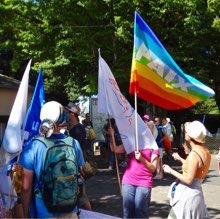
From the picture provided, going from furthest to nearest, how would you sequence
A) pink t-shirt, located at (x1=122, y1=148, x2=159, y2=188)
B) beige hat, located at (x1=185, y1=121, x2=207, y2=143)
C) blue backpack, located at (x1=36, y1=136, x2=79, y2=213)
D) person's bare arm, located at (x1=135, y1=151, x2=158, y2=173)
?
pink t-shirt, located at (x1=122, y1=148, x2=159, y2=188) → person's bare arm, located at (x1=135, y1=151, x2=158, y2=173) → beige hat, located at (x1=185, y1=121, x2=207, y2=143) → blue backpack, located at (x1=36, y1=136, x2=79, y2=213)

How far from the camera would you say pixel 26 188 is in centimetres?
367

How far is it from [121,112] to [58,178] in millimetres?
2127

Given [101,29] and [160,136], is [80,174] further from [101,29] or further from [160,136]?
[101,29]

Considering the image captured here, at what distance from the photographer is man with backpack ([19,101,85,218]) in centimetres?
366

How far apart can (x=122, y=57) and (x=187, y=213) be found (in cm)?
1403

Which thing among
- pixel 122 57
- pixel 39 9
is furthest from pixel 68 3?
pixel 122 57

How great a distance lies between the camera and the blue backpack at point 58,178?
3.65m

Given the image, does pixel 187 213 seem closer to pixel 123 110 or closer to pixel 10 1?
pixel 123 110

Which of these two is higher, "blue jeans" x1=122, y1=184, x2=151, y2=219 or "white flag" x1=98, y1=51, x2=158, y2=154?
"white flag" x1=98, y1=51, x2=158, y2=154

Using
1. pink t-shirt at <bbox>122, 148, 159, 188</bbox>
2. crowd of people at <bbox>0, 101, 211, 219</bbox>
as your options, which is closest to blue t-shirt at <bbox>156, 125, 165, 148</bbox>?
crowd of people at <bbox>0, 101, 211, 219</bbox>

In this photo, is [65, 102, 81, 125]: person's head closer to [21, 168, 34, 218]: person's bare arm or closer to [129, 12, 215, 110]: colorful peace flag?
[129, 12, 215, 110]: colorful peace flag

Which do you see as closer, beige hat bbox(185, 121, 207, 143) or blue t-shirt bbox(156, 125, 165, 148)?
beige hat bbox(185, 121, 207, 143)

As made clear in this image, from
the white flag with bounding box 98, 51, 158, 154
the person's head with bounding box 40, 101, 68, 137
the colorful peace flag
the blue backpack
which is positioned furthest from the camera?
the colorful peace flag

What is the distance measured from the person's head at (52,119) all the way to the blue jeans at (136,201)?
1.87 m
